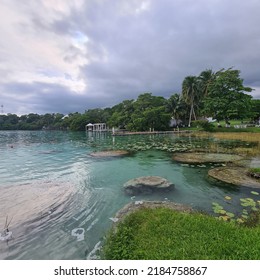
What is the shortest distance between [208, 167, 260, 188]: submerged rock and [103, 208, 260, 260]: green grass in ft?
18.3

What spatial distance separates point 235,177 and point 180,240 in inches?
A: 301

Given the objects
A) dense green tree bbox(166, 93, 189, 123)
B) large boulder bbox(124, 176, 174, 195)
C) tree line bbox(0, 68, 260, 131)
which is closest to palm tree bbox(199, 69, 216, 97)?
tree line bbox(0, 68, 260, 131)

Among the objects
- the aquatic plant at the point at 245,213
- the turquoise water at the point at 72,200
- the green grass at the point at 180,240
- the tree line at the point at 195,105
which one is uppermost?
the tree line at the point at 195,105

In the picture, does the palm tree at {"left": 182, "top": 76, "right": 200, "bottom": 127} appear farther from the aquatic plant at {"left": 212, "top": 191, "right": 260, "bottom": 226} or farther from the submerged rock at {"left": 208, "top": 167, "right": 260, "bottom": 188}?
the aquatic plant at {"left": 212, "top": 191, "right": 260, "bottom": 226}

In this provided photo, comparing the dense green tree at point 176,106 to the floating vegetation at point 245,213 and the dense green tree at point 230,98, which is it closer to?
the dense green tree at point 230,98

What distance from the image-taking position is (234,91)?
43.3 m

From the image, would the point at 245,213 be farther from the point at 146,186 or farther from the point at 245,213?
the point at 146,186

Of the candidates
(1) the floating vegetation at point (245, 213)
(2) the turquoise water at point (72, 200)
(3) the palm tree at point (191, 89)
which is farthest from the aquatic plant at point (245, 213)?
(3) the palm tree at point (191, 89)

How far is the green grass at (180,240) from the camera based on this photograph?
353cm

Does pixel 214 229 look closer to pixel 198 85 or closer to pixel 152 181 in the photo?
pixel 152 181

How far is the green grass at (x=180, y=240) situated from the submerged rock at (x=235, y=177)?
556 centimetres

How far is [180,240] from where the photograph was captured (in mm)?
3969

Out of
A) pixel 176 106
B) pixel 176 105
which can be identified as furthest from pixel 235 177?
pixel 176 105

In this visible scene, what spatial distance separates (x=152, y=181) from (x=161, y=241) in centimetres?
528
